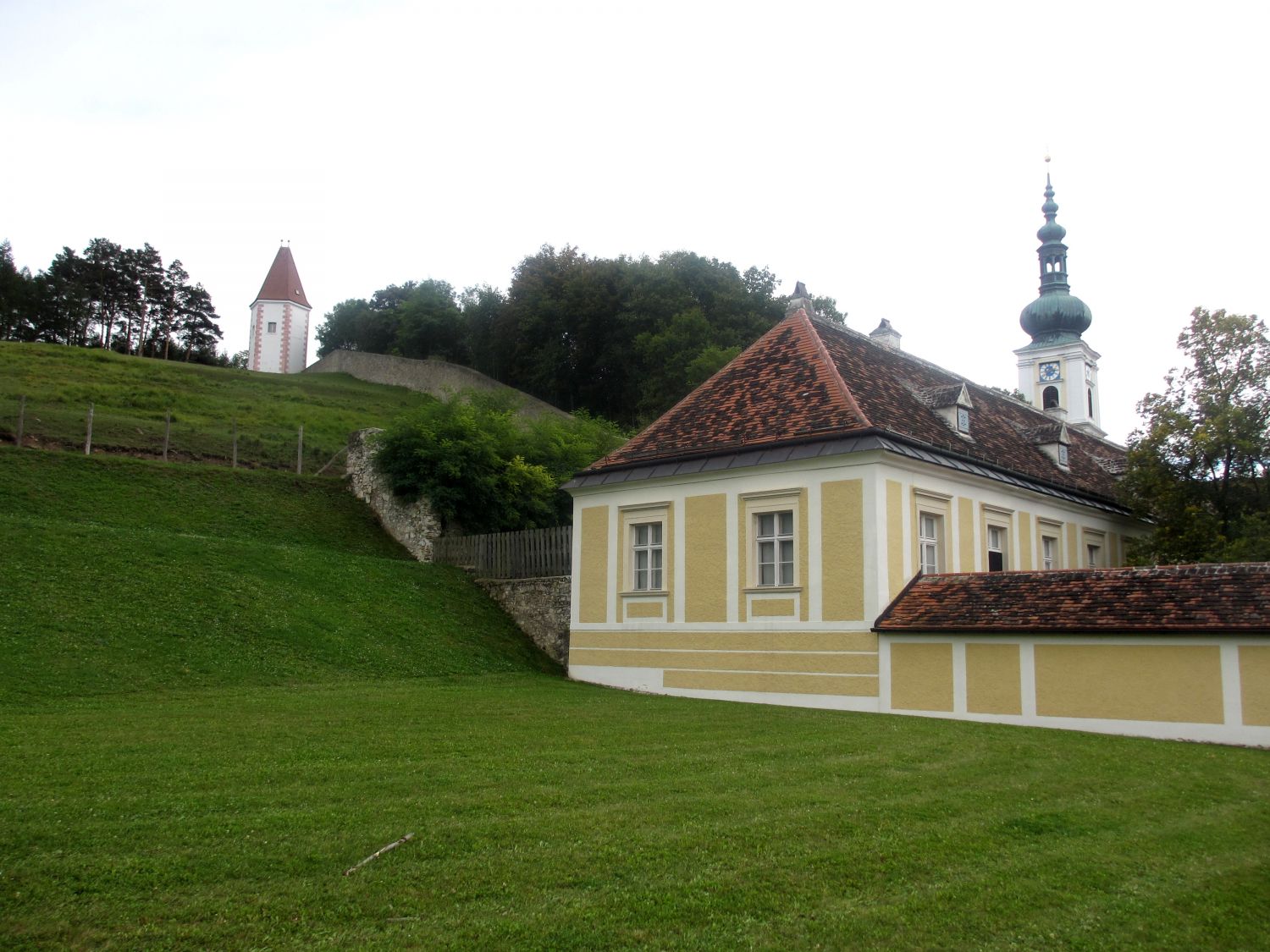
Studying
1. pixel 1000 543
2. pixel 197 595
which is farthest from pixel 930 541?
pixel 197 595

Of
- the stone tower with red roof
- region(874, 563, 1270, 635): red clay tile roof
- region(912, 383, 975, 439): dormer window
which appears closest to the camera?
region(874, 563, 1270, 635): red clay tile roof

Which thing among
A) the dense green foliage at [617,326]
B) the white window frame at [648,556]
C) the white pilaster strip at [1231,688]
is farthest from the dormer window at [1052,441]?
the dense green foliage at [617,326]

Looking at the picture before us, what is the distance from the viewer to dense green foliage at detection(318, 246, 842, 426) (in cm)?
5366

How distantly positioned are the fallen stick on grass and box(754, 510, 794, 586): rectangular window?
14.3 metres

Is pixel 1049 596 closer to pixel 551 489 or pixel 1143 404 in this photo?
pixel 1143 404

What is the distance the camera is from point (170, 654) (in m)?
18.2

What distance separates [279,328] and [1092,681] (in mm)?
78342

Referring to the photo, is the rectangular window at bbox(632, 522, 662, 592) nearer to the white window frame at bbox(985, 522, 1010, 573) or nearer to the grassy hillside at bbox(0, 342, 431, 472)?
the white window frame at bbox(985, 522, 1010, 573)

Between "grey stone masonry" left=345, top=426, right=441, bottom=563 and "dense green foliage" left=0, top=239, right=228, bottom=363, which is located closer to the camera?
"grey stone masonry" left=345, top=426, right=441, bottom=563

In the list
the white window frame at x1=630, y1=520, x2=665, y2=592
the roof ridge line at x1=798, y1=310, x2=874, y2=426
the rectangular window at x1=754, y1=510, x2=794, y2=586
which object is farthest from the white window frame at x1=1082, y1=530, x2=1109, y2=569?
the white window frame at x1=630, y1=520, x2=665, y2=592

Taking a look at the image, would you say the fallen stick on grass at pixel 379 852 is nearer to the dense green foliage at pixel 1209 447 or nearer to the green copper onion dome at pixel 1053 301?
the dense green foliage at pixel 1209 447

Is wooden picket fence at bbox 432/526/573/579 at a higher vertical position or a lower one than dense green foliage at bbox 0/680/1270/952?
higher

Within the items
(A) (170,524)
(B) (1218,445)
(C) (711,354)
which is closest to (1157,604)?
(B) (1218,445)

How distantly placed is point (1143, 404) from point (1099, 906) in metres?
22.1
